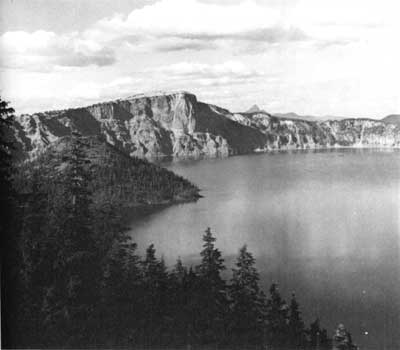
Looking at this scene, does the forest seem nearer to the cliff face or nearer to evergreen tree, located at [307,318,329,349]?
evergreen tree, located at [307,318,329,349]

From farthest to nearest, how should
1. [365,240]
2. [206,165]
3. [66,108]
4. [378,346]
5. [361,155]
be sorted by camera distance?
1. [206,165]
2. [361,155]
3. [365,240]
4. [66,108]
5. [378,346]

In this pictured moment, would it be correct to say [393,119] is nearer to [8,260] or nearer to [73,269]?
[73,269]

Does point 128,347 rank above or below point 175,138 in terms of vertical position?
below

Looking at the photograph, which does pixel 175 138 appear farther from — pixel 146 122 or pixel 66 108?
pixel 66 108

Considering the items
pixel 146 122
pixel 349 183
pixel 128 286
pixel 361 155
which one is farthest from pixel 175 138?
pixel 128 286

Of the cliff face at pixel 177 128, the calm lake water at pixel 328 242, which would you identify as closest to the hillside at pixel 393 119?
the cliff face at pixel 177 128

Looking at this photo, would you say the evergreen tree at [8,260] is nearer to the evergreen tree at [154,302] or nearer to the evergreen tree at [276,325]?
the evergreen tree at [154,302]

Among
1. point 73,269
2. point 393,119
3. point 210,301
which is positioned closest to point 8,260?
point 73,269

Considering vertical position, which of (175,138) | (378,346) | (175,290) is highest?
(175,138)
